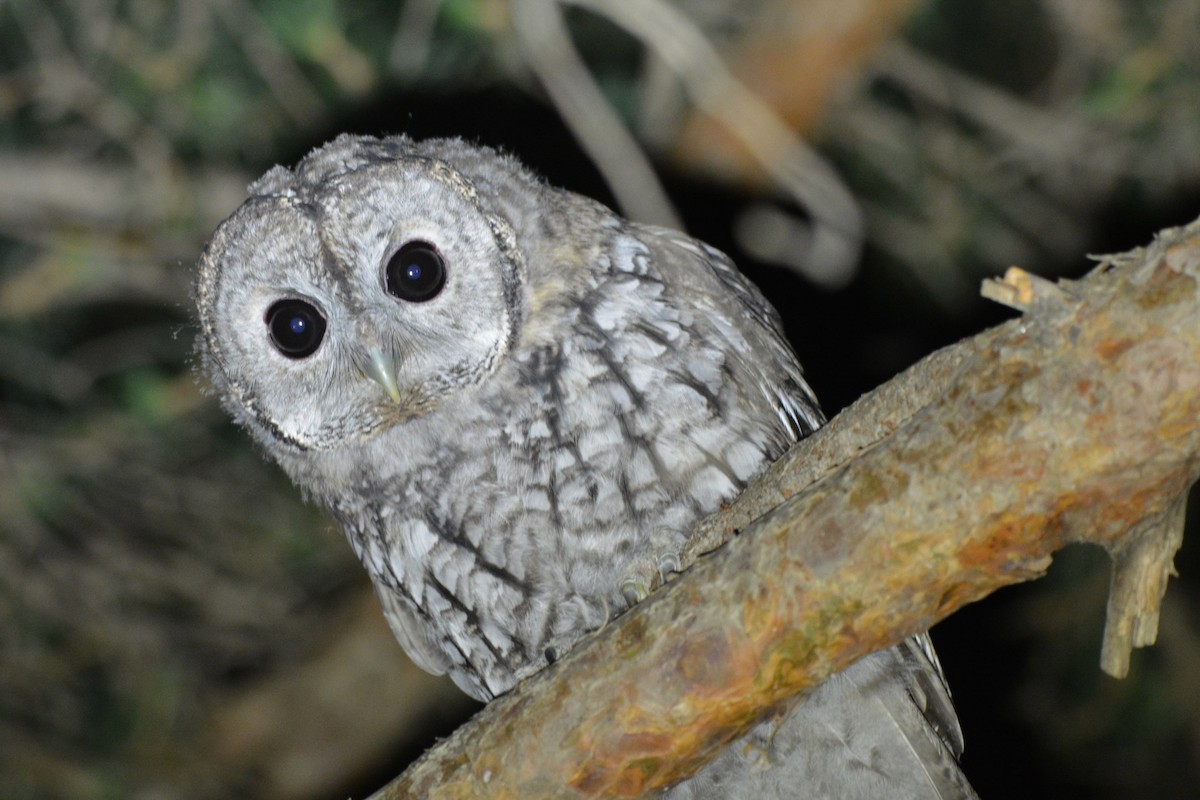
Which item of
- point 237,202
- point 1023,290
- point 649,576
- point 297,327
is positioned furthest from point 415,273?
point 237,202

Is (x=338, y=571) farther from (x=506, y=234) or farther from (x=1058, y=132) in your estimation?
(x=1058, y=132)

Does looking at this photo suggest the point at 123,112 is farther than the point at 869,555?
Yes

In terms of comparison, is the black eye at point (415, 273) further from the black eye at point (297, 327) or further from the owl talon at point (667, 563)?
the owl talon at point (667, 563)

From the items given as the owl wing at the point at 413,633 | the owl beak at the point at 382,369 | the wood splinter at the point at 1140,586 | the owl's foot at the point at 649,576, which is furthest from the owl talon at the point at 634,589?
the wood splinter at the point at 1140,586

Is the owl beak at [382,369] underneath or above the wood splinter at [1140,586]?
above

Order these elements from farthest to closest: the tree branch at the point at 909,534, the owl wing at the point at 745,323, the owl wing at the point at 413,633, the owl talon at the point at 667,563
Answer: the owl wing at the point at 413,633 < the owl wing at the point at 745,323 < the owl talon at the point at 667,563 < the tree branch at the point at 909,534

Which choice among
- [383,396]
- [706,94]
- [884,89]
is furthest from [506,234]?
[884,89]

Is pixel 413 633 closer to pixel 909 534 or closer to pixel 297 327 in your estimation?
pixel 297 327
